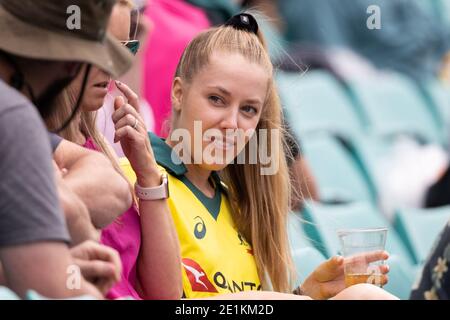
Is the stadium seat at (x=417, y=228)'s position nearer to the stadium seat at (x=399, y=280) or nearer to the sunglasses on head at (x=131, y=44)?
the stadium seat at (x=399, y=280)

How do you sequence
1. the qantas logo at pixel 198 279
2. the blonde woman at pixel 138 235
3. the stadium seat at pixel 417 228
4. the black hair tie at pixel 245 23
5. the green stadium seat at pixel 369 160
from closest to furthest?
the blonde woman at pixel 138 235 → the qantas logo at pixel 198 279 → the black hair tie at pixel 245 23 → the stadium seat at pixel 417 228 → the green stadium seat at pixel 369 160

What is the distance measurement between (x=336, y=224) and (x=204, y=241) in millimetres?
1252

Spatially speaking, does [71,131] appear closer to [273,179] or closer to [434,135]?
[273,179]

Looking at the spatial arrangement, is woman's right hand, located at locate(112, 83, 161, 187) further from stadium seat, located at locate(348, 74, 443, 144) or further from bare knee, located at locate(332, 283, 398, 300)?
stadium seat, located at locate(348, 74, 443, 144)

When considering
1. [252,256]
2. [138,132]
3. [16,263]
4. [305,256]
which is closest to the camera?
[16,263]

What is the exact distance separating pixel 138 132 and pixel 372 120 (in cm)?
420

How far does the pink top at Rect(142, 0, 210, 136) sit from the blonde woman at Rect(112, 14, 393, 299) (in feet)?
4.61

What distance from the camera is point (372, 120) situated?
7.09 m

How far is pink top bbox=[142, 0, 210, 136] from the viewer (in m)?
5.25

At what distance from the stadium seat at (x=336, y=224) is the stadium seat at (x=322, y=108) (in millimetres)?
1430

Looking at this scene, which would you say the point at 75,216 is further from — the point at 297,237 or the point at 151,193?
the point at 297,237

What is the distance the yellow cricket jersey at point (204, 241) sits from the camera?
3316 millimetres

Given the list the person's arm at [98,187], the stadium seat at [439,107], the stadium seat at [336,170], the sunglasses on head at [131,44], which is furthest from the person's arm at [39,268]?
the stadium seat at [439,107]
